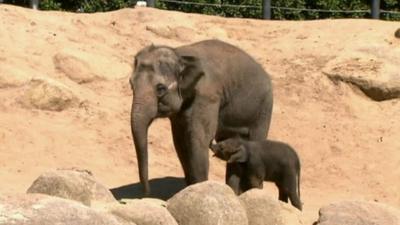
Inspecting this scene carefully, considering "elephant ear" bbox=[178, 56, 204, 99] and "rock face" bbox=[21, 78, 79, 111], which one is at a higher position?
"elephant ear" bbox=[178, 56, 204, 99]

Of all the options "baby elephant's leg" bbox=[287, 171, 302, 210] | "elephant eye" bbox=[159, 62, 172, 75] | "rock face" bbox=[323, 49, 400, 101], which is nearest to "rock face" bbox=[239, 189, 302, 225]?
"baby elephant's leg" bbox=[287, 171, 302, 210]

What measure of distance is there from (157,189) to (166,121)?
2732 millimetres

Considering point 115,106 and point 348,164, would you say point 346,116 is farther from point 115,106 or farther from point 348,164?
point 115,106

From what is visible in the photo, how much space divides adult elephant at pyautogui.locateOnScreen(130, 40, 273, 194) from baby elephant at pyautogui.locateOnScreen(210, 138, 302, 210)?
15 cm

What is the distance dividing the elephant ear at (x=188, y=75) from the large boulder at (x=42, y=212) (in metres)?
3.90

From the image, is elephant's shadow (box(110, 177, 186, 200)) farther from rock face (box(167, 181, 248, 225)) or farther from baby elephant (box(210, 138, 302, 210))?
rock face (box(167, 181, 248, 225))

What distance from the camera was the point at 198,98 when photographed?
1227 cm

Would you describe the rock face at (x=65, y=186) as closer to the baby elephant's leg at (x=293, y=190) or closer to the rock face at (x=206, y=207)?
the rock face at (x=206, y=207)

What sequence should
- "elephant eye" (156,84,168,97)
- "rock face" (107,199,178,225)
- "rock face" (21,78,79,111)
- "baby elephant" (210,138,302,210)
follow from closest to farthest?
"rock face" (107,199,178,225), "elephant eye" (156,84,168,97), "baby elephant" (210,138,302,210), "rock face" (21,78,79,111)

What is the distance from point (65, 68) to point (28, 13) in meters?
1.61

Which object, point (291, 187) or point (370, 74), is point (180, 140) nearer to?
point (291, 187)

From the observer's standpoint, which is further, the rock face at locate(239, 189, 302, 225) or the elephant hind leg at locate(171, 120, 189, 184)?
the elephant hind leg at locate(171, 120, 189, 184)

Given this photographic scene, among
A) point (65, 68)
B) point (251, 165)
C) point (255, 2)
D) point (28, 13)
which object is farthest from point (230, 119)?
point (255, 2)

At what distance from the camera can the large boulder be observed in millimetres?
7969
